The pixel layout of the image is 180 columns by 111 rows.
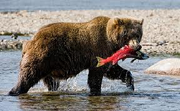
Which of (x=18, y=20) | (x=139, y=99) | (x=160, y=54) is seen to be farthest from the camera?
(x=18, y=20)

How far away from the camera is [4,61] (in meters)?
15.2

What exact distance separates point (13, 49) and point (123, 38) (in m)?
7.70

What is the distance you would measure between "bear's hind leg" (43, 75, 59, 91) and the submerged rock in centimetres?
303

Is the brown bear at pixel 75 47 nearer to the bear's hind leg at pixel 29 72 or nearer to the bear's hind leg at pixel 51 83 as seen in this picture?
the bear's hind leg at pixel 29 72

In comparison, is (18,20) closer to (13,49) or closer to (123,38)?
(13,49)

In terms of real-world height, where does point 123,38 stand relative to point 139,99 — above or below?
above

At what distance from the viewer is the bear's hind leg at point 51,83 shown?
11.1 metres

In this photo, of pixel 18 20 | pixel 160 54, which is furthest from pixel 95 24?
pixel 18 20

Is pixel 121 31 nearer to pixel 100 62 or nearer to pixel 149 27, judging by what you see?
pixel 100 62

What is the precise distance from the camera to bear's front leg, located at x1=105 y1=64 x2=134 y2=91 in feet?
37.0

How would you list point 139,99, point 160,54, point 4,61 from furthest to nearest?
point 160,54
point 4,61
point 139,99

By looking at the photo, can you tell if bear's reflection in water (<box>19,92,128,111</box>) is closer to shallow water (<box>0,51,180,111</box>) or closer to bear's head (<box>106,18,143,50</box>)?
shallow water (<box>0,51,180,111</box>)

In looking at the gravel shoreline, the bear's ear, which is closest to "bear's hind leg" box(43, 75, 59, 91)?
the bear's ear

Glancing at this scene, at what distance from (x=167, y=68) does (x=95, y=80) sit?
299cm
